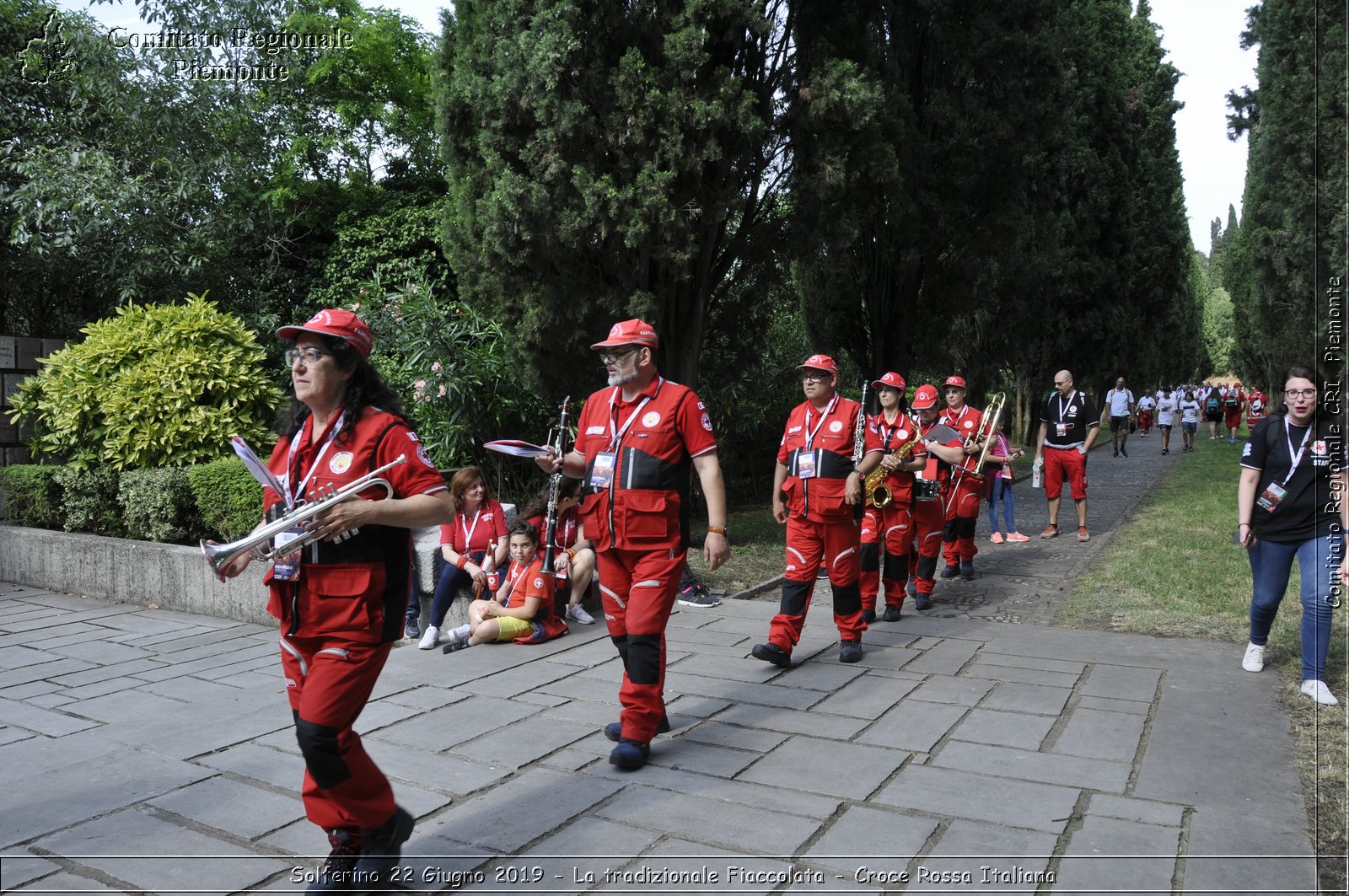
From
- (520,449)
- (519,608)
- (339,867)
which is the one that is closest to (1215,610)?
(519,608)

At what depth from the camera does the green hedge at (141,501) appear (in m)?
8.43

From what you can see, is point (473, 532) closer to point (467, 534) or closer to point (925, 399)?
point (467, 534)

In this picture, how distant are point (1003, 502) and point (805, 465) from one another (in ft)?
21.1

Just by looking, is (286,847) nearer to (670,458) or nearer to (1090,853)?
(670,458)

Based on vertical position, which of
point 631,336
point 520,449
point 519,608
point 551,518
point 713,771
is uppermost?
point 631,336

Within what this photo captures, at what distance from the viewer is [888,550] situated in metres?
7.44

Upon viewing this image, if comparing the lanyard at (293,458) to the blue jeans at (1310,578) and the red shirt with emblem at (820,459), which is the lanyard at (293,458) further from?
the blue jeans at (1310,578)

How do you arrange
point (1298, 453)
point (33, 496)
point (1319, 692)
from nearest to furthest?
1. point (1319, 692)
2. point (1298, 453)
3. point (33, 496)

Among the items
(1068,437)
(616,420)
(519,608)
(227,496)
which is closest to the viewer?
(616,420)

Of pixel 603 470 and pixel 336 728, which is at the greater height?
pixel 603 470

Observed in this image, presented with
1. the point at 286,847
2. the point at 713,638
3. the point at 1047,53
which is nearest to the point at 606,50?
the point at 713,638

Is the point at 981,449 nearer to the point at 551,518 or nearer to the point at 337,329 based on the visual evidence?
the point at 551,518

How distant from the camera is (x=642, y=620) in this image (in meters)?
4.48

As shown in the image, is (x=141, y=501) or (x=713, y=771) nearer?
(x=713, y=771)
